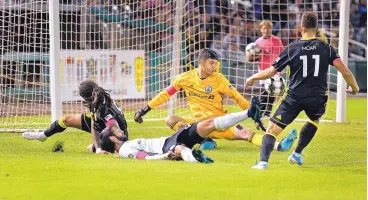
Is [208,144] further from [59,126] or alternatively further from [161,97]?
[59,126]

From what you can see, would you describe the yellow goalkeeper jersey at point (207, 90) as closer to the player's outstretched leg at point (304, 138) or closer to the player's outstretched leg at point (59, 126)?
the player's outstretched leg at point (59, 126)

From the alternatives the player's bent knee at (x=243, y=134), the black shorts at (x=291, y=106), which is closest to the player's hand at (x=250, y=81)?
the black shorts at (x=291, y=106)

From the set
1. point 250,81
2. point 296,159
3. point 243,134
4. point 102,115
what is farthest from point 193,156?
point 243,134

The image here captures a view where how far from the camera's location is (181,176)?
10.4 metres

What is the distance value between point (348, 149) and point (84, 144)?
3.74m

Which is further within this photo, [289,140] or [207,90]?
[207,90]

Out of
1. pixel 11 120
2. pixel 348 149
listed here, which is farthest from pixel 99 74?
pixel 348 149

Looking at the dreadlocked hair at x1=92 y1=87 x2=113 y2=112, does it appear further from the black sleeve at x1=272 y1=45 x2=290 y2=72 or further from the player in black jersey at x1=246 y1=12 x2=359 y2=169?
the black sleeve at x1=272 y1=45 x2=290 y2=72

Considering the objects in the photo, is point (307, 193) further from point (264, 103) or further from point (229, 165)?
point (264, 103)

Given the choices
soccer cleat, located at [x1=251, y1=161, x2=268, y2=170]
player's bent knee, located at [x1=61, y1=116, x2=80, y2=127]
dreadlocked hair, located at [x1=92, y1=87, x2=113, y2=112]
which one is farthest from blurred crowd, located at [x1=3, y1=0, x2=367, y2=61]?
soccer cleat, located at [x1=251, y1=161, x2=268, y2=170]

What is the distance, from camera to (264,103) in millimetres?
18859

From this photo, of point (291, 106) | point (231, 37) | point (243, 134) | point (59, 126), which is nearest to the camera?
point (291, 106)

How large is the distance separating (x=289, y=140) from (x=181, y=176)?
8.87 feet

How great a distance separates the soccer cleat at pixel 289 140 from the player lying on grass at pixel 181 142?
1.29 meters
